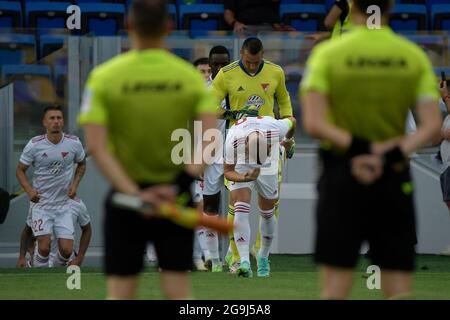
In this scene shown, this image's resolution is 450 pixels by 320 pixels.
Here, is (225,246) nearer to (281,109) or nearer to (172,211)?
(281,109)

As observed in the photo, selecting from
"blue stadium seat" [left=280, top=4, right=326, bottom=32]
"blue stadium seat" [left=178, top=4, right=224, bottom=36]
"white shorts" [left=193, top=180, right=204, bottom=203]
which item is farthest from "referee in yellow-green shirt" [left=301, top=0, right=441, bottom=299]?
"blue stadium seat" [left=280, top=4, right=326, bottom=32]

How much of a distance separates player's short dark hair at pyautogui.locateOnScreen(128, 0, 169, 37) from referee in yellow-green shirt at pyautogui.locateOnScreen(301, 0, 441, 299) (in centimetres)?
77

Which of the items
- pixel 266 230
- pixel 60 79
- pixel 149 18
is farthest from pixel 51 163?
pixel 149 18

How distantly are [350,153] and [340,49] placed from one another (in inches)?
20.6

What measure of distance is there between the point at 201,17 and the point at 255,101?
3921 millimetres

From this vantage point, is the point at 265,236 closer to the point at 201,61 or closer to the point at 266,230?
the point at 266,230

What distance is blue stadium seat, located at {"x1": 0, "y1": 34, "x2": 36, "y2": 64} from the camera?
15539 millimetres

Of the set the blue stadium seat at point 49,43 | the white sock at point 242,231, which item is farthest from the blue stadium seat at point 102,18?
the white sock at point 242,231

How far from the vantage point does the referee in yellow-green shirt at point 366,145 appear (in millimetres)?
6512

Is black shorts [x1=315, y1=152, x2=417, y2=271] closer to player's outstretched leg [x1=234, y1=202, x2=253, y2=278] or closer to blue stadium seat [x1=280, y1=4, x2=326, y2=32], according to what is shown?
player's outstretched leg [x1=234, y1=202, x2=253, y2=278]

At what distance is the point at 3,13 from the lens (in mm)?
17250

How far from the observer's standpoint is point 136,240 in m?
6.52

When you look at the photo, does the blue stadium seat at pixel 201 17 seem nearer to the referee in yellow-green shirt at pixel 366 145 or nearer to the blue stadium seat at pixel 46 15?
the blue stadium seat at pixel 46 15
